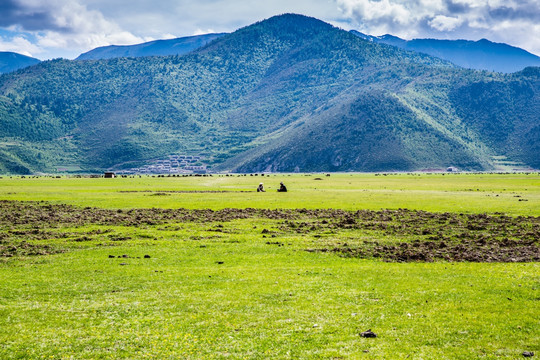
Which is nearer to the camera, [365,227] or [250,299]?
A: [250,299]

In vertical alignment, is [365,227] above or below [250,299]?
above

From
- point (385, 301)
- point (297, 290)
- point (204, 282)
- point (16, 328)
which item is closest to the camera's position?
point (16, 328)

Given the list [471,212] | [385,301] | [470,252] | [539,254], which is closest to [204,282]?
[385,301]

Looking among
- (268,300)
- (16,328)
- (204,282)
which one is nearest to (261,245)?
(204,282)

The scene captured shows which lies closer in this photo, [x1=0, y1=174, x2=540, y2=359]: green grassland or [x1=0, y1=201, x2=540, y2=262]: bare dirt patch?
[x1=0, y1=174, x2=540, y2=359]: green grassland

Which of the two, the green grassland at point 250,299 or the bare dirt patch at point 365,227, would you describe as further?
the bare dirt patch at point 365,227

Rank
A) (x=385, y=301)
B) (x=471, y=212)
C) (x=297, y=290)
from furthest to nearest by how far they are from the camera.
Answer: (x=471, y=212), (x=297, y=290), (x=385, y=301)

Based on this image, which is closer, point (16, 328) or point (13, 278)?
point (16, 328)

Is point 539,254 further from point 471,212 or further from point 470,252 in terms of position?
point 471,212

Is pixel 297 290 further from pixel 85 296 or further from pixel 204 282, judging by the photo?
pixel 85 296

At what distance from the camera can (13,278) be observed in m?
20.1

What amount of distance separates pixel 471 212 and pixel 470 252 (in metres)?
23.0

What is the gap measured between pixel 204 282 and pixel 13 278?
8.19 m

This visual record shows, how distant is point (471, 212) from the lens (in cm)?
4753
